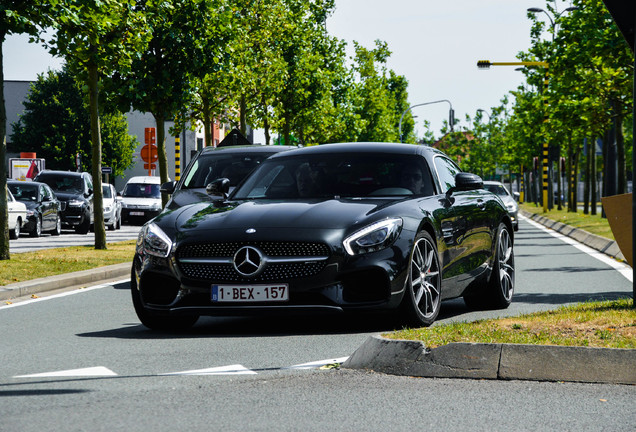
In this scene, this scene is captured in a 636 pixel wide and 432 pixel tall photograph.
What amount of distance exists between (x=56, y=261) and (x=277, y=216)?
8807mm

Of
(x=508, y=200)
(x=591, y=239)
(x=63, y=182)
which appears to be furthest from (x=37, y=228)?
(x=591, y=239)

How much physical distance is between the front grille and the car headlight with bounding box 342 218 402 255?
A: 0.19 m

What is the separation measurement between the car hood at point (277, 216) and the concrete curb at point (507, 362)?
1.76 m

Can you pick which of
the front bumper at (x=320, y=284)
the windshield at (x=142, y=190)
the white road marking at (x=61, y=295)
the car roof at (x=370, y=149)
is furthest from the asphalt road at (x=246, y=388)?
the windshield at (x=142, y=190)

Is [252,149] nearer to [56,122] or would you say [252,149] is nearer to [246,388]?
[246,388]

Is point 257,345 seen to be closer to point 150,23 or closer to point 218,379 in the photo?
point 218,379

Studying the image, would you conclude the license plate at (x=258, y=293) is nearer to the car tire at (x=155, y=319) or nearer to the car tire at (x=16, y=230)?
the car tire at (x=155, y=319)

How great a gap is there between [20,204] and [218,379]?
23877 mm

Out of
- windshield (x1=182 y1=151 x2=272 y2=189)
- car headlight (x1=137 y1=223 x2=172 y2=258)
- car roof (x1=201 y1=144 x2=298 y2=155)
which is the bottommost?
car headlight (x1=137 y1=223 x2=172 y2=258)

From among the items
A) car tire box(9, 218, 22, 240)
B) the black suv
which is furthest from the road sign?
car tire box(9, 218, 22, 240)

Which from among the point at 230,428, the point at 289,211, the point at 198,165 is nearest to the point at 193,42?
the point at 198,165

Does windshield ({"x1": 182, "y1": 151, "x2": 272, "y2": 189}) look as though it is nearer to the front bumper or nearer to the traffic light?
the front bumper

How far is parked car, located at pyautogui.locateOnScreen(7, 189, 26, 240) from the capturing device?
2834 centimetres

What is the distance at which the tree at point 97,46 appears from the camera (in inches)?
640
